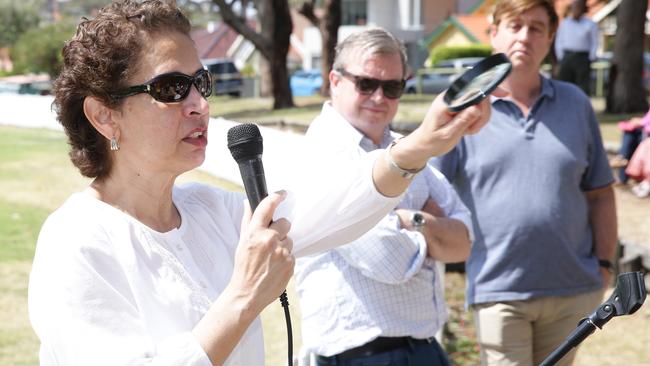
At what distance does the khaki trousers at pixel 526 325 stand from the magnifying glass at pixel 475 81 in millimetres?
2129

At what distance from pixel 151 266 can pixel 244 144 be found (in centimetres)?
40

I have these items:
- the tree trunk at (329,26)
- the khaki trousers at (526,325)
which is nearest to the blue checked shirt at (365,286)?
the khaki trousers at (526,325)

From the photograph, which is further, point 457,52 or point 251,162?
point 457,52

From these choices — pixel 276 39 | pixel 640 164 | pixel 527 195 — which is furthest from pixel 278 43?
pixel 527 195

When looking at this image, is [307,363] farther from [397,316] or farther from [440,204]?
[440,204]

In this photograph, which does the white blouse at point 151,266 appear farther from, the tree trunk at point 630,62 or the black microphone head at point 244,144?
the tree trunk at point 630,62

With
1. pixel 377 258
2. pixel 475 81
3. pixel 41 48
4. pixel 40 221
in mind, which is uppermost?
pixel 475 81

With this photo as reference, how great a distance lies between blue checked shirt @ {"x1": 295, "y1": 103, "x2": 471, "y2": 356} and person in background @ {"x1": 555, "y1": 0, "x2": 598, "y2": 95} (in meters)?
14.9

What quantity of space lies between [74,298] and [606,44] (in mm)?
52348

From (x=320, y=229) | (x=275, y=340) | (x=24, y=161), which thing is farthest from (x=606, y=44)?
(x=320, y=229)

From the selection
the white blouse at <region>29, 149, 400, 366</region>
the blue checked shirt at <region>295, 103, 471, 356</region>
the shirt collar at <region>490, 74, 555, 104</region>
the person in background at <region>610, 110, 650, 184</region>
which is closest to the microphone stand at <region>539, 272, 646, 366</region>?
the white blouse at <region>29, 149, 400, 366</region>

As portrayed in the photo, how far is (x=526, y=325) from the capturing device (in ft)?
13.8

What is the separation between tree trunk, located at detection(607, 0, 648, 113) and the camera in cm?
1662

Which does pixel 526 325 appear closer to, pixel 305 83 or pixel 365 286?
pixel 365 286
